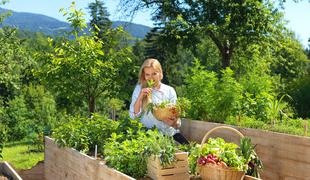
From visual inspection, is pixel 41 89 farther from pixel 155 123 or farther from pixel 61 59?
pixel 155 123

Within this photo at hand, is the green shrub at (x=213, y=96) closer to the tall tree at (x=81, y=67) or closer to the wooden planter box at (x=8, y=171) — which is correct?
the tall tree at (x=81, y=67)

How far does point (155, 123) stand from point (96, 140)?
2.25 feet

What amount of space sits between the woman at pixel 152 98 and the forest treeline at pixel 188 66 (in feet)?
1.58

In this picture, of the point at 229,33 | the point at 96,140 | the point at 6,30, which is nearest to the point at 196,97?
the point at 96,140

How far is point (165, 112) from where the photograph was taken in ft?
14.9

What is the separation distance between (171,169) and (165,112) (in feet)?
3.70

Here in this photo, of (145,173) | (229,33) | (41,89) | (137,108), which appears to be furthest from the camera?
(41,89)

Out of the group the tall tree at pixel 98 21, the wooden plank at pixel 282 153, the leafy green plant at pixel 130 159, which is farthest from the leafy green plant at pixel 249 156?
the tall tree at pixel 98 21

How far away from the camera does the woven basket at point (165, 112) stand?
14.8 ft

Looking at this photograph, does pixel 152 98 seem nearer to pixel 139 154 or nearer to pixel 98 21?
pixel 139 154

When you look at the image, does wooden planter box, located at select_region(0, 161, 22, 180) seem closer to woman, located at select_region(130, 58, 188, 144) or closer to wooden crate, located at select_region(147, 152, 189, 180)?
woman, located at select_region(130, 58, 188, 144)

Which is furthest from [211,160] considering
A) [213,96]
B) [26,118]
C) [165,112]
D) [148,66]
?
[26,118]

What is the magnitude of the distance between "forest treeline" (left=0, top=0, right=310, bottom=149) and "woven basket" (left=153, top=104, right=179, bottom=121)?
0.18 m

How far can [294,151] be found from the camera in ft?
13.3
